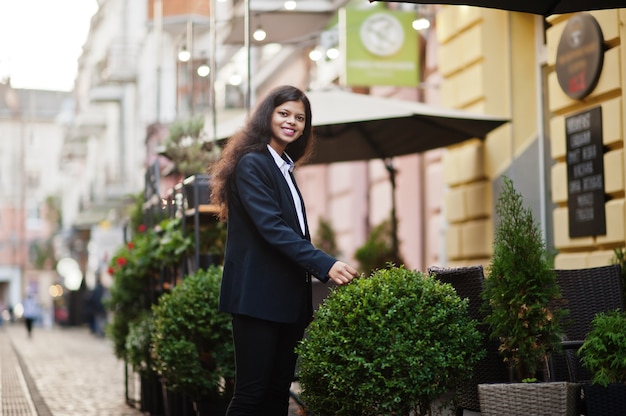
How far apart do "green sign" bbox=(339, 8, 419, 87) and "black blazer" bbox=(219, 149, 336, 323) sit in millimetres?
9787

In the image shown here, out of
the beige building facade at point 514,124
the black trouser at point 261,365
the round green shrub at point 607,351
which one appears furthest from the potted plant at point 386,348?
the beige building facade at point 514,124

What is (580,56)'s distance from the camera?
10.3m

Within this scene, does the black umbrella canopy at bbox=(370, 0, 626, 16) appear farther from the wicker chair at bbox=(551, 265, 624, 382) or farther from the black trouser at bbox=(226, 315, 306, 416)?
the black trouser at bbox=(226, 315, 306, 416)

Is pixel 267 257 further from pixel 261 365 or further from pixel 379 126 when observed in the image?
pixel 379 126

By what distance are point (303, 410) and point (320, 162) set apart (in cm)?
785

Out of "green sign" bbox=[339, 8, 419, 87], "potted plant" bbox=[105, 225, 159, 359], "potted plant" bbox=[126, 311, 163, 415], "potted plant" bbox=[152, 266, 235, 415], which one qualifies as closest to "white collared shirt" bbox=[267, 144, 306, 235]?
"potted plant" bbox=[152, 266, 235, 415]

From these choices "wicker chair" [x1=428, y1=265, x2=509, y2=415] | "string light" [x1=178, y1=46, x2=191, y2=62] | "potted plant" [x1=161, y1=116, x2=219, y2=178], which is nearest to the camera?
"wicker chair" [x1=428, y1=265, x2=509, y2=415]

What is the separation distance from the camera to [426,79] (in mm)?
17219

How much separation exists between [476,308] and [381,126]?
736cm

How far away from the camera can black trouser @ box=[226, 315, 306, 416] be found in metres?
5.15

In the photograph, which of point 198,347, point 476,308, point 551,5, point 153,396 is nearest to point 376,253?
point 153,396

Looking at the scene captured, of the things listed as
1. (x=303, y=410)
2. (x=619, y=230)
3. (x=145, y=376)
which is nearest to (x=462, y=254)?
(x=619, y=230)

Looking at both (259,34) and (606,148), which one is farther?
(259,34)

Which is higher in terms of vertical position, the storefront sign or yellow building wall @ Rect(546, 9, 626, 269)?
the storefront sign
